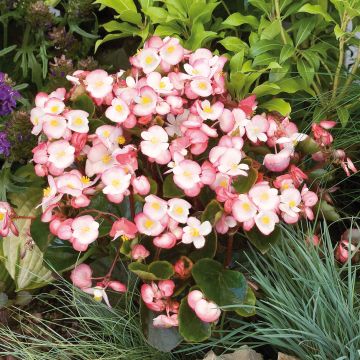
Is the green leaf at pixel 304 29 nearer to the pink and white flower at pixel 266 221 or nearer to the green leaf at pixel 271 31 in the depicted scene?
the green leaf at pixel 271 31

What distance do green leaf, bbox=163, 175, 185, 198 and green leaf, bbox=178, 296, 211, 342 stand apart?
232 mm

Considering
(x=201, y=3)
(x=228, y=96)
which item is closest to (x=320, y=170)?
(x=228, y=96)

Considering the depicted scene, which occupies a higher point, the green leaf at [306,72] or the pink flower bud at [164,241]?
the green leaf at [306,72]

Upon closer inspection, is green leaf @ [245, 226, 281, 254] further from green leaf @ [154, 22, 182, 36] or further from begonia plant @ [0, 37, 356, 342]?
green leaf @ [154, 22, 182, 36]

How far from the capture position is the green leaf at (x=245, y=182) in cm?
150

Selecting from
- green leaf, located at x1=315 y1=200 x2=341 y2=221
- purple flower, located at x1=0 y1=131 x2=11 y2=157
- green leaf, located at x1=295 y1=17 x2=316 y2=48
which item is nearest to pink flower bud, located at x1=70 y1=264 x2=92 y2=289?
purple flower, located at x1=0 y1=131 x2=11 y2=157

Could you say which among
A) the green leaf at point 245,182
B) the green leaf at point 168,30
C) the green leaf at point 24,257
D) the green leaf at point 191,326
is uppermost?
the green leaf at point 168,30

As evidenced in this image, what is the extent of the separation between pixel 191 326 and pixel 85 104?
22.6 inches

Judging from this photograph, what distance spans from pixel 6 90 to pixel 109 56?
20.8 inches

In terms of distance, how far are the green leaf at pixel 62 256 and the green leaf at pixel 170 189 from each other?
0.27m

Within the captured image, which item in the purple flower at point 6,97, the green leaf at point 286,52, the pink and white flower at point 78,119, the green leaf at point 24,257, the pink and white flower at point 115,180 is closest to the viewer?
the pink and white flower at point 115,180

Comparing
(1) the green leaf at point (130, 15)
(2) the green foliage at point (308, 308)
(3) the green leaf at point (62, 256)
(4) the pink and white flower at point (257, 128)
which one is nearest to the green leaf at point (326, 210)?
(2) the green foliage at point (308, 308)

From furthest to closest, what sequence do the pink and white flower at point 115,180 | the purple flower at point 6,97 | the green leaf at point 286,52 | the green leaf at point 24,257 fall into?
the green leaf at point 24,257 < the purple flower at point 6,97 < the green leaf at point 286,52 < the pink and white flower at point 115,180

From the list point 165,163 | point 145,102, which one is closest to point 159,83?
point 145,102
